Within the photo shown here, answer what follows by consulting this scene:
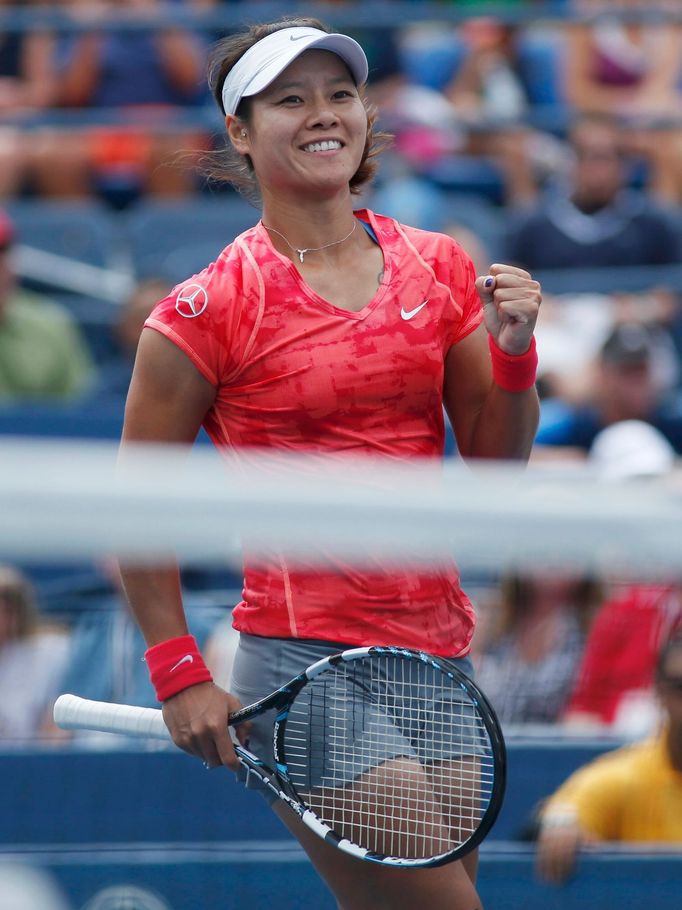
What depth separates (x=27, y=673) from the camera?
3.84m

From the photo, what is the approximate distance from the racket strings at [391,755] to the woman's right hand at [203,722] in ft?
0.30

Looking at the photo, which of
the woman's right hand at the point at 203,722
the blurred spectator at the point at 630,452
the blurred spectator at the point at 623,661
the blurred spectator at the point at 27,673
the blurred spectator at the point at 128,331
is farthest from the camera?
the blurred spectator at the point at 128,331

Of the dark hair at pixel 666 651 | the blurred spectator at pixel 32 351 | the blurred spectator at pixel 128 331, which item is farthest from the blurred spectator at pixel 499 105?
the dark hair at pixel 666 651

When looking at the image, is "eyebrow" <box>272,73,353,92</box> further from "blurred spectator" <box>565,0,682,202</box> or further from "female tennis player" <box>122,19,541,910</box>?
"blurred spectator" <box>565,0,682,202</box>

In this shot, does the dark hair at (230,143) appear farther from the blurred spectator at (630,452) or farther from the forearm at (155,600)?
the blurred spectator at (630,452)

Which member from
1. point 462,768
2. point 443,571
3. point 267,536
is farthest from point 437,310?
point 267,536

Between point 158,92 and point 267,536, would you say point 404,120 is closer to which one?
point 158,92

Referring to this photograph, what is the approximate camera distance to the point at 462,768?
2.17 metres

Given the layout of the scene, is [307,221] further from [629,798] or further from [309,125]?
[629,798]

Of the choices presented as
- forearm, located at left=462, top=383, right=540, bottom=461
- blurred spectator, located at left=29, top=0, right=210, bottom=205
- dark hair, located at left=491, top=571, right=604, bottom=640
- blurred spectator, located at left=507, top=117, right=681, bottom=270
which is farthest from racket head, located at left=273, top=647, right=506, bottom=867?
blurred spectator, located at left=29, top=0, right=210, bottom=205

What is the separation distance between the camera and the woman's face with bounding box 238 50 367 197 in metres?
2.27

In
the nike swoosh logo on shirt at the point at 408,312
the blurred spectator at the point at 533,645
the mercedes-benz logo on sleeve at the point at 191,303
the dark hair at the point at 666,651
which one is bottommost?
the blurred spectator at the point at 533,645

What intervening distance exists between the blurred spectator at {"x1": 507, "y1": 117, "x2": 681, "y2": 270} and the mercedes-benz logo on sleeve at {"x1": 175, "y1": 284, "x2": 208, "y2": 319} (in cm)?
452

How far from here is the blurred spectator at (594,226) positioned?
6602mm
